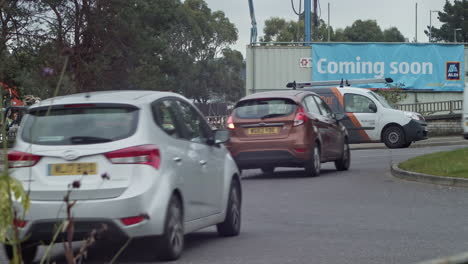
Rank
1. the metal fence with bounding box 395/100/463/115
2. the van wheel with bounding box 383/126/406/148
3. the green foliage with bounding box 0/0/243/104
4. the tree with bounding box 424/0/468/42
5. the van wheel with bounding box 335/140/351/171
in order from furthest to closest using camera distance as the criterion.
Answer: the tree with bounding box 424/0/468/42 → the metal fence with bounding box 395/100/463/115 → the green foliage with bounding box 0/0/243/104 → the van wheel with bounding box 383/126/406/148 → the van wheel with bounding box 335/140/351/171

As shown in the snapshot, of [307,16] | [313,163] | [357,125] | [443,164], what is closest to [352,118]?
[357,125]

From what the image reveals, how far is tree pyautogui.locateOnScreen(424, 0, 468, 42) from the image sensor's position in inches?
4764

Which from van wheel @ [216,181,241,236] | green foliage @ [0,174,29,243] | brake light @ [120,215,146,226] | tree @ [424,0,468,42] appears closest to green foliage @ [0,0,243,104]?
van wheel @ [216,181,241,236]

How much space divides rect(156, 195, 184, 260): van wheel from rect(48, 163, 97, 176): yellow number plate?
0.72 m

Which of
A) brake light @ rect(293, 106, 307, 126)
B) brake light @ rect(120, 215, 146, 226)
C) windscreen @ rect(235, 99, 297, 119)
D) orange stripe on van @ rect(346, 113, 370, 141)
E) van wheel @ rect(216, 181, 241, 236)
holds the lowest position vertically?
van wheel @ rect(216, 181, 241, 236)

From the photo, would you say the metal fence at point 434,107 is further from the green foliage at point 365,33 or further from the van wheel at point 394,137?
the green foliage at point 365,33

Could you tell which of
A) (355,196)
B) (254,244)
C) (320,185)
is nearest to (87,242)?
(254,244)

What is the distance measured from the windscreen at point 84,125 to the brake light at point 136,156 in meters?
0.17

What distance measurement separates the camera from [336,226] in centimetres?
1138

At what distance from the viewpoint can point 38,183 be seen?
8.18 metres

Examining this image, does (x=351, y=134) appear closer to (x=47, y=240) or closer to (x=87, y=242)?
(x=47, y=240)

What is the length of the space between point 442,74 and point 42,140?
47.8 metres

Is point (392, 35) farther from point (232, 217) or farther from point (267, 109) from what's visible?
point (232, 217)

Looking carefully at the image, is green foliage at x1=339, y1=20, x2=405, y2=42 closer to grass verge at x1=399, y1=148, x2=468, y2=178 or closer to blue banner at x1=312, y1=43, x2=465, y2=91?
blue banner at x1=312, y1=43, x2=465, y2=91
